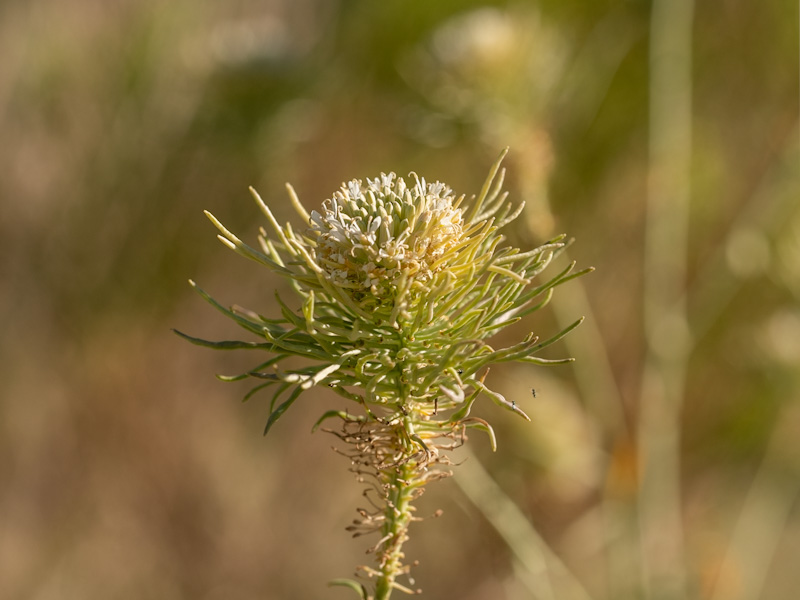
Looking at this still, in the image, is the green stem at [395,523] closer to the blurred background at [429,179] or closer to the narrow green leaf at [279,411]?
the narrow green leaf at [279,411]

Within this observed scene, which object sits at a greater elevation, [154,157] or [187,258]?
[154,157]

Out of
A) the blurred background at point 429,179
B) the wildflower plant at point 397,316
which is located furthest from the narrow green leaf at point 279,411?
the blurred background at point 429,179

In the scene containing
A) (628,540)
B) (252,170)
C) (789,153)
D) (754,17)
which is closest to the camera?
(789,153)

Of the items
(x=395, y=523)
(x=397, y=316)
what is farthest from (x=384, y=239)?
(x=395, y=523)

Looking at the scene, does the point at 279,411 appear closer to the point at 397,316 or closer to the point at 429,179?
the point at 397,316

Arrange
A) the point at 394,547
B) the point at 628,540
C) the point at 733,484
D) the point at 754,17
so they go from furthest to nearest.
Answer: the point at 733,484 → the point at 754,17 → the point at 628,540 → the point at 394,547

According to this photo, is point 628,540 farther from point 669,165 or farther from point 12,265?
point 12,265

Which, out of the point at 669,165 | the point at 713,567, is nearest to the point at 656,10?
the point at 669,165
